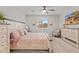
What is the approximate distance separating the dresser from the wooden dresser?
0.94 m

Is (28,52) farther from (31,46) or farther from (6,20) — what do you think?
(6,20)

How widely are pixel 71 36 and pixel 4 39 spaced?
1117 mm

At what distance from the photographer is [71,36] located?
70.2 inches

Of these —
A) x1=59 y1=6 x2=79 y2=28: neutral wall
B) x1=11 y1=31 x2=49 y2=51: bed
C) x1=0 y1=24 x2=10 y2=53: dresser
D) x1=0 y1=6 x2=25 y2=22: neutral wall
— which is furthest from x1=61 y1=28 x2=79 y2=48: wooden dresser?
x1=0 y1=24 x2=10 y2=53: dresser

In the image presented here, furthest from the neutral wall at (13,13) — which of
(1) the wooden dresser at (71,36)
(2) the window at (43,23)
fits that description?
(1) the wooden dresser at (71,36)

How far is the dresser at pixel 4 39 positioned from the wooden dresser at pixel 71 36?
942 millimetres

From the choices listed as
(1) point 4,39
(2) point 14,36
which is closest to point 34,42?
(2) point 14,36

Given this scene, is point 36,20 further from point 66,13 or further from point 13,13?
point 66,13

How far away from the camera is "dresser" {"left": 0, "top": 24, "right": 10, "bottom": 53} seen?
1.62 m

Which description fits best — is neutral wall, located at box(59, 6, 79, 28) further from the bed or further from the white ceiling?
the bed

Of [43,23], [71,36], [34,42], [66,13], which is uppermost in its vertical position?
[66,13]

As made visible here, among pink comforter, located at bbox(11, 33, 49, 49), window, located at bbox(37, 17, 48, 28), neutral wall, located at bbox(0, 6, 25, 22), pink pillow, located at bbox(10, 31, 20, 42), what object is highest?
neutral wall, located at bbox(0, 6, 25, 22)

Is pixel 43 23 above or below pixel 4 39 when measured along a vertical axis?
above
